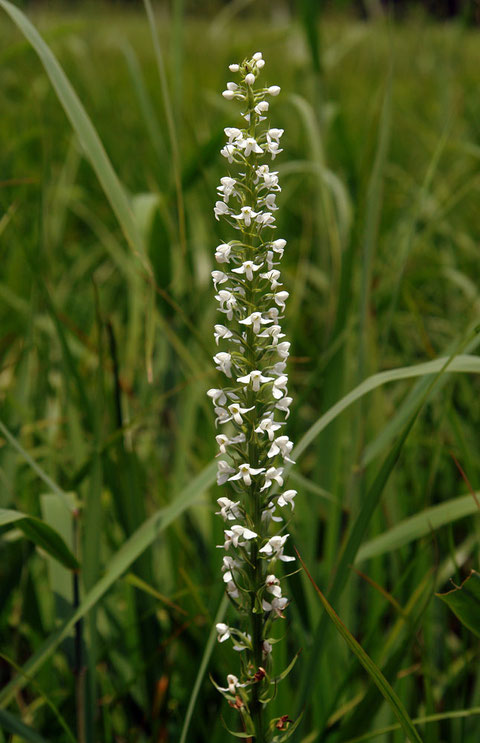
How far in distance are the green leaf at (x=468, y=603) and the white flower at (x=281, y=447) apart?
62 centimetres

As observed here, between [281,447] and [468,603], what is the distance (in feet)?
2.29

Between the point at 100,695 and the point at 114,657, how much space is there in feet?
0.43

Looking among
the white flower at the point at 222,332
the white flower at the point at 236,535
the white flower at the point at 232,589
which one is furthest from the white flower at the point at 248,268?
the white flower at the point at 232,589

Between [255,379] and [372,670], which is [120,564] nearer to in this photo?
[372,670]

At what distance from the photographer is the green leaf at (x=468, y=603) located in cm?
164

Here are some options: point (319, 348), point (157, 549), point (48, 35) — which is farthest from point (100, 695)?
point (48, 35)

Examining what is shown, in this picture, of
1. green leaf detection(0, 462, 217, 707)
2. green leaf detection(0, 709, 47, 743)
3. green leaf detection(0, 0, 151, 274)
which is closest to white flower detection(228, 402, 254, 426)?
green leaf detection(0, 462, 217, 707)

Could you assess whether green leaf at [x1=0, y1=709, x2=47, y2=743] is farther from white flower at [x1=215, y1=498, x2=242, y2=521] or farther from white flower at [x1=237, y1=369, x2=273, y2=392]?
white flower at [x1=237, y1=369, x2=273, y2=392]

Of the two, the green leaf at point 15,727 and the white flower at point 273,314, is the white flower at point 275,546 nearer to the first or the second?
the white flower at point 273,314

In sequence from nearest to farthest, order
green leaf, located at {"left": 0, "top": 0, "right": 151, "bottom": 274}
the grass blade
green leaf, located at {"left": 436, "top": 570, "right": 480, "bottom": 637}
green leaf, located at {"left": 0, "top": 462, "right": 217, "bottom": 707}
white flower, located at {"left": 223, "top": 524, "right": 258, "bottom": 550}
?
white flower, located at {"left": 223, "top": 524, "right": 258, "bottom": 550} < green leaf, located at {"left": 436, "top": 570, "right": 480, "bottom": 637} < green leaf, located at {"left": 0, "top": 462, "right": 217, "bottom": 707} < green leaf, located at {"left": 0, "top": 0, "right": 151, "bottom": 274} < the grass blade

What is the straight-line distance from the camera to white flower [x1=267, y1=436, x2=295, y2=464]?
1.29m

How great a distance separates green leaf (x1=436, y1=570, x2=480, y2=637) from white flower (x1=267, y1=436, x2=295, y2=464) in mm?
622

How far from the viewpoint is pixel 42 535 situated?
188 cm

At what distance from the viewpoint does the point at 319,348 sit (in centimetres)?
423
